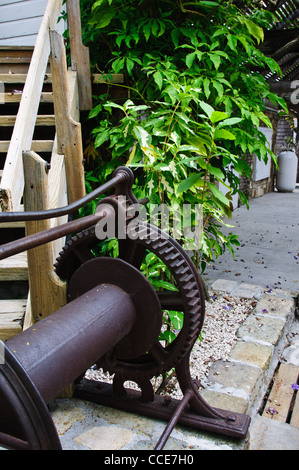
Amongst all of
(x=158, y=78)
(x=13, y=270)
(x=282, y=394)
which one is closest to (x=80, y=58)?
(x=158, y=78)

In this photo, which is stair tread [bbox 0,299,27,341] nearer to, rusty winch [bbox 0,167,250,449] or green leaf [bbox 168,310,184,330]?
rusty winch [bbox 0,167,250,449]

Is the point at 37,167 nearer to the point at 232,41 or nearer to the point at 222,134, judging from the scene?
the point at 222,134

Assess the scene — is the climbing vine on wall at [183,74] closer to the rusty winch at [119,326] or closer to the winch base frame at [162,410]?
the rusty winch at [119,326]

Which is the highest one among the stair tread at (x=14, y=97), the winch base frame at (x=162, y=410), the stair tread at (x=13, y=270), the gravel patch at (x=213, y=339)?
the stair tread at (x=14, y=97)

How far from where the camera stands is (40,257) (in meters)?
1.86

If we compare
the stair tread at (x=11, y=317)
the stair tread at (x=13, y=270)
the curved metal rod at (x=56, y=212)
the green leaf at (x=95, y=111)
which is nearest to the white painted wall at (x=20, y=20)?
the green leaf at (x=95, y=111)

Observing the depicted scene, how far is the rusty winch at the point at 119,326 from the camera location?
120 centimetres

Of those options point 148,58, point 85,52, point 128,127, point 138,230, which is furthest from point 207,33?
point 138,230

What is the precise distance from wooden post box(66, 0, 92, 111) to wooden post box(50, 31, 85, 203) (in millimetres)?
672

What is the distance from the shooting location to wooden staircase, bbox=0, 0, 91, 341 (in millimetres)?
1865

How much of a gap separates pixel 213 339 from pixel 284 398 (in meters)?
0.65

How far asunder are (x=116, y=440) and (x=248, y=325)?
1671 mm

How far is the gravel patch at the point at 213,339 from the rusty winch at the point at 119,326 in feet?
1.34
